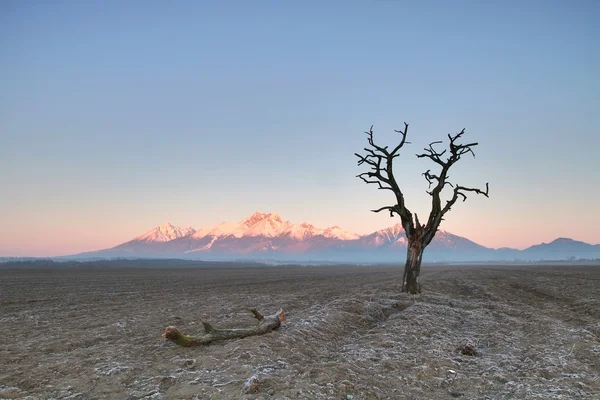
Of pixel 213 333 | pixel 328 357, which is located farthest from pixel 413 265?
pixel 213 333

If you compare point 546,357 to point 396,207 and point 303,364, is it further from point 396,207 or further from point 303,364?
point 396,207

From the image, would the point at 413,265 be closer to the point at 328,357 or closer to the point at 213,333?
the point at 328,357

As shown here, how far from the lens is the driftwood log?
38.2 feet

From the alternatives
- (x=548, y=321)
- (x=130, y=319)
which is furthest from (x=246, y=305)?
(x=548, y=321)

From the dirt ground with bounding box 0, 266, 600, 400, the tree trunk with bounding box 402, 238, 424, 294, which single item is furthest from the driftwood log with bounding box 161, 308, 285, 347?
the tree trunk with bounding box 402, 238, 424, 294

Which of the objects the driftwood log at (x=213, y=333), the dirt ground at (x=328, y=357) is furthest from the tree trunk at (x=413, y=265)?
the driftwood log at (x=213, y=333)

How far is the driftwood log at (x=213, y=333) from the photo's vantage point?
38.2ft

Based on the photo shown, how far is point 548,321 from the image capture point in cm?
1597

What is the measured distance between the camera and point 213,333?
12453 millimetres

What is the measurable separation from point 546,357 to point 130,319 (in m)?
16.7

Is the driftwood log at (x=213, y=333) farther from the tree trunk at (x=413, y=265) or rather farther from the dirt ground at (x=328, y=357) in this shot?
the tree trunk at (x=413, y=265)

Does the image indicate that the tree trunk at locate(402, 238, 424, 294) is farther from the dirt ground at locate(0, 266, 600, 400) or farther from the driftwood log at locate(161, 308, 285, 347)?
the driftwood log at locate(161, 308, 285, 347)

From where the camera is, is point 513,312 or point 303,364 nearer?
point 303,364

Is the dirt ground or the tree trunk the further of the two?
the tree trunk
